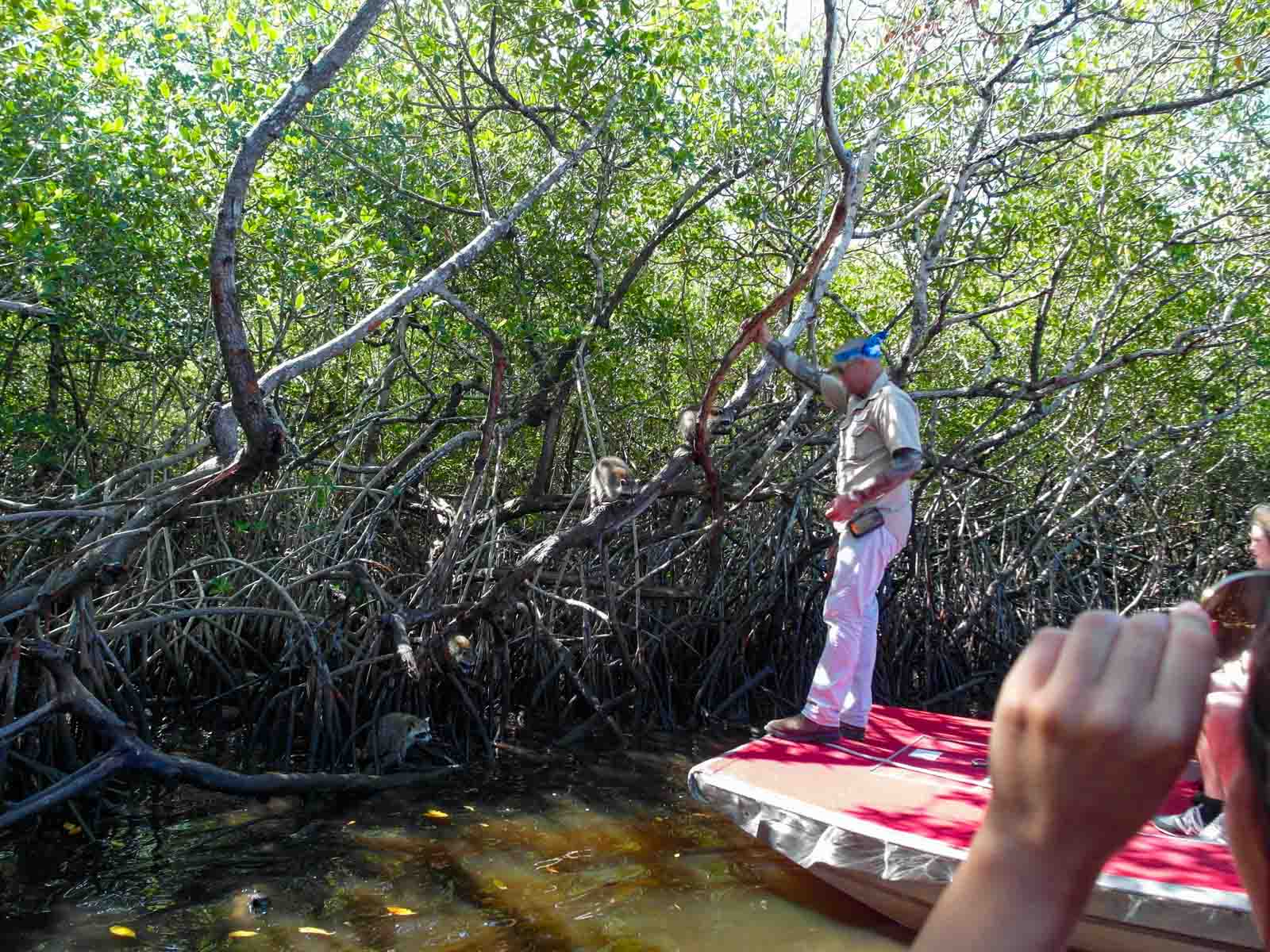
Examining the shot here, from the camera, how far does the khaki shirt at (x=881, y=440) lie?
3879 millimetres

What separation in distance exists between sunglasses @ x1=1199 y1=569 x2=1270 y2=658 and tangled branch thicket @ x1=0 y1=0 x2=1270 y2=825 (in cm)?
329

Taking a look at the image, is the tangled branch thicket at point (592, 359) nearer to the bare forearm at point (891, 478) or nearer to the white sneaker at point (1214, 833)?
the bare forearm at point (891, 478)

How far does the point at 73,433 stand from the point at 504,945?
4.37 meters

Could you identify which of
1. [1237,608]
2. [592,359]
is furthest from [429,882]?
[592,359]

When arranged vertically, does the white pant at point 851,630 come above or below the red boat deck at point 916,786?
above

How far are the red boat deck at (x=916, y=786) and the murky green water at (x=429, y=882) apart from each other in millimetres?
434

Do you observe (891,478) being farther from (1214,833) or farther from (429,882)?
(429,882)

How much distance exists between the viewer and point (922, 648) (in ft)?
23.4

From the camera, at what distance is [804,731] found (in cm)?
405

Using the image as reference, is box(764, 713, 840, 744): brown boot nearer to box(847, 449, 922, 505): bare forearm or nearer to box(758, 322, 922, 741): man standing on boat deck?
box(758, 322, 922, 741): man standing on boat deck

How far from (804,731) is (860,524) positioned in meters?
0.85

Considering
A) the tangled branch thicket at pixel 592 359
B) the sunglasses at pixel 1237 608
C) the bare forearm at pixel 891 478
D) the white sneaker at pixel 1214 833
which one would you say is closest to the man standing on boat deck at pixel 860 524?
the bare forearm at pixel 891 478

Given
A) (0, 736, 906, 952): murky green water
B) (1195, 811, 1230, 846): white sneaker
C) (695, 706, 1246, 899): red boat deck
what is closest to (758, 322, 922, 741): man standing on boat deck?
(695, 706, 1246, 899): red boat deck

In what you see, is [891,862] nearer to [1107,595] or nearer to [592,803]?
[592,803]
